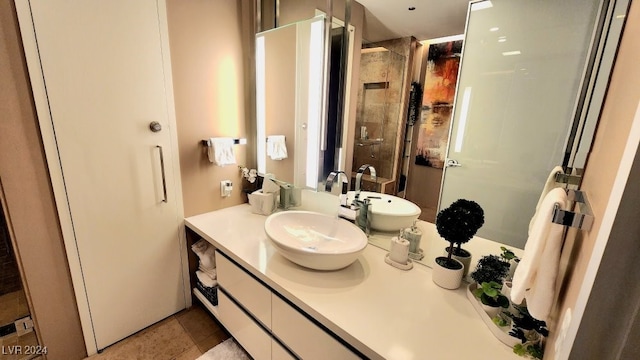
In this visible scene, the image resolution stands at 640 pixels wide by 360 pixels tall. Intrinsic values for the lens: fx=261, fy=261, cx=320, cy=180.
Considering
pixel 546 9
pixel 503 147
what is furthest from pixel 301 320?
pixel 546 9

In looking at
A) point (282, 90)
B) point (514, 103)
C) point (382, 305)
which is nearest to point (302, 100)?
point (282, 90)

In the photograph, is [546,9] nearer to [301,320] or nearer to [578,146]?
[578,146]

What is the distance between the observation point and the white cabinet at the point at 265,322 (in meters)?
0.99

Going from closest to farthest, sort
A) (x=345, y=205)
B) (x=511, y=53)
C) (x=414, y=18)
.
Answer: (x=511, y=53), (x=414, y=18), (x=345, y=205)

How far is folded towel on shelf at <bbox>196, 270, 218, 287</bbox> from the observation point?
1.72 meters

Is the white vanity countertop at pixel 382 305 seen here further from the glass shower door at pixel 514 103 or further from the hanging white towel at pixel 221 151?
the hanging white towel at pixel 221 151

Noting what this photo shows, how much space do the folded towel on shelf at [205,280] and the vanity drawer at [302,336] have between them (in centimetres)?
70

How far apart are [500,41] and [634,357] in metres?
0.98

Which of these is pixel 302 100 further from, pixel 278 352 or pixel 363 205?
pixel 278 352

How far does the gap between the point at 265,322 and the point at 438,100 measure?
1.29 meters

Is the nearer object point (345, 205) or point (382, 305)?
point (382, 305)

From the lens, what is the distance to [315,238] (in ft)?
4.82

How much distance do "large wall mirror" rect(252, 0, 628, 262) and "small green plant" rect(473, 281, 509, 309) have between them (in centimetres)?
23

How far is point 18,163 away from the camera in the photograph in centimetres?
118
